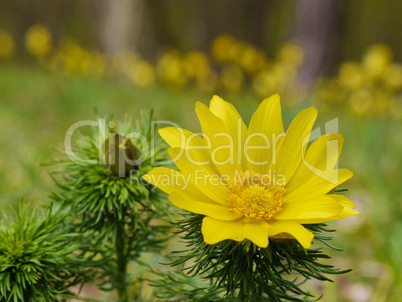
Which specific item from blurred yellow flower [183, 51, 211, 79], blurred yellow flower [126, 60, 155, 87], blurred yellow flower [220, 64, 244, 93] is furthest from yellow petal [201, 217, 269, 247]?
blurred yellow flower [126, 60, 155, 87]

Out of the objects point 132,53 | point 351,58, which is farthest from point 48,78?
point 351,58

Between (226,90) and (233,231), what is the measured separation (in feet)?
10.8

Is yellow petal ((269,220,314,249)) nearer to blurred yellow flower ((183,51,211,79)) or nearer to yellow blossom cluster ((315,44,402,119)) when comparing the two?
yellow blossom cluster ((315,44,402,119))

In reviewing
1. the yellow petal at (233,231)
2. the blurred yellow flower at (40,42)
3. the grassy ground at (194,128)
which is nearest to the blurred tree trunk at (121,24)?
the grassy ground at (194,128)

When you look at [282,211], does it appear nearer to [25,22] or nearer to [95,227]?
[95,227]

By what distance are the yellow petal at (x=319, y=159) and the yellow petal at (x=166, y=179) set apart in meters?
0.24

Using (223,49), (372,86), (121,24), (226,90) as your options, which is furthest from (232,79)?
(121,24)

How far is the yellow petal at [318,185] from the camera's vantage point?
82 cm

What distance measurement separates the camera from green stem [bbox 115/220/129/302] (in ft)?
3.50

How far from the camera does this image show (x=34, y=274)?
925mm

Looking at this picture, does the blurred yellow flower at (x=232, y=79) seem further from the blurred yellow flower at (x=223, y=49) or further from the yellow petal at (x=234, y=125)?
the yellow petal at (x=234, y=125)

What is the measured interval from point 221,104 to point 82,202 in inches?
14.6

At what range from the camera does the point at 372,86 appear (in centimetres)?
331

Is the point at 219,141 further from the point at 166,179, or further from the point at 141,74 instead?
the point at 141,74
